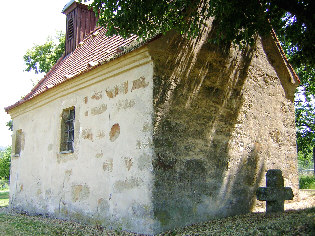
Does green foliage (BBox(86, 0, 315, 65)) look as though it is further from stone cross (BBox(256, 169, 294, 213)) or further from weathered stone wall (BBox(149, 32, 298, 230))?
stone cross (BBox(256, 169, 294, 213))

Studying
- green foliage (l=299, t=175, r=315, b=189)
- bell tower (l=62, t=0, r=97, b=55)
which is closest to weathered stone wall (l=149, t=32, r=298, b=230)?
bell tower (l=62, t=0, r=97, b=55)

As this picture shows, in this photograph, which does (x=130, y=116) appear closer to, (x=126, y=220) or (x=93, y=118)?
(x=93, y=118)

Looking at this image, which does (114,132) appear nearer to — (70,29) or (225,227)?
(225,227)

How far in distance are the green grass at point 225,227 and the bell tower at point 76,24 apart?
709cm

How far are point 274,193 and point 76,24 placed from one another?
32.6 feet

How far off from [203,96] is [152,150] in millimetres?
1762

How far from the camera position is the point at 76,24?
42.7 feet

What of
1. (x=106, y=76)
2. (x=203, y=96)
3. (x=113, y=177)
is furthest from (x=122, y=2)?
(x=113, y=177)

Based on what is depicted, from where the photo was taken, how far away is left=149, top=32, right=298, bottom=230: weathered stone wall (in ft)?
20.0

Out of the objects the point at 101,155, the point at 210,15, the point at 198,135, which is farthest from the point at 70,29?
the point at 198,135

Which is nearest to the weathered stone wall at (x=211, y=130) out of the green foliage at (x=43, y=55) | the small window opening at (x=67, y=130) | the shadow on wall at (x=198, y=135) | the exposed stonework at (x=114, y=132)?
the shadow on wall at (x=198, y=135)

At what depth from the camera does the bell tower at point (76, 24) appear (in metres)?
12.7

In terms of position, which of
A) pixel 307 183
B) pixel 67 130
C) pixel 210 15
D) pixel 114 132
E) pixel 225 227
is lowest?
pixel 307 183

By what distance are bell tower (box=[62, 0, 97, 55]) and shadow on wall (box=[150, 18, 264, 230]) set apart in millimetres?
6991
